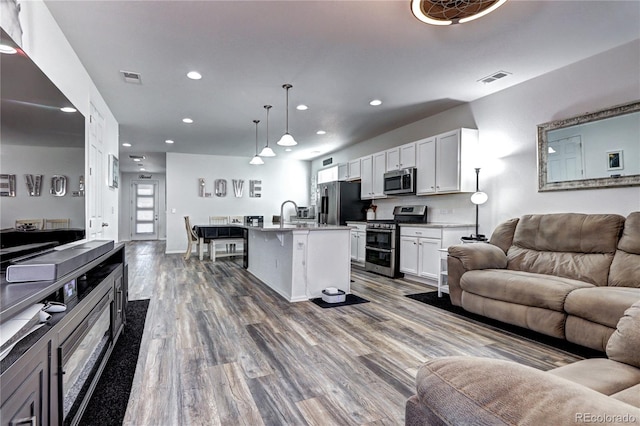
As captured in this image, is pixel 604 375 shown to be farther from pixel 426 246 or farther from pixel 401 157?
pixel 401 157

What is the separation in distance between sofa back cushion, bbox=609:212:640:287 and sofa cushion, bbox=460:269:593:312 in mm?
310

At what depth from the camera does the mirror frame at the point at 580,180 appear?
300cm

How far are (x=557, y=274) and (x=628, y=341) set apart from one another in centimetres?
225

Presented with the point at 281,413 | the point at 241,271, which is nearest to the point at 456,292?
the point at 281,413

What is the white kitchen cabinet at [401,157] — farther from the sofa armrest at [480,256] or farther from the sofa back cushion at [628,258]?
the sofa back cushion at [628,258]

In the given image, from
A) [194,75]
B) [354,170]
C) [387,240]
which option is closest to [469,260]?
[387,240]

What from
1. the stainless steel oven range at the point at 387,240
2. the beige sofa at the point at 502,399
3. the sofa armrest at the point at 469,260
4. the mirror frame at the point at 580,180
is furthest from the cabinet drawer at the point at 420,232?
the beige sofa at the point at 502,399

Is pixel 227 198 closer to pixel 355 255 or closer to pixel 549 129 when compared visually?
pixel 355 255

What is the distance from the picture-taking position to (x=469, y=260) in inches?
132

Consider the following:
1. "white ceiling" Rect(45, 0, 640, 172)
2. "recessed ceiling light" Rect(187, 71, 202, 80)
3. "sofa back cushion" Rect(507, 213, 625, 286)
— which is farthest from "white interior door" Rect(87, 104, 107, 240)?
"sofa back cushion" Rect(507, 213, 625, 286)

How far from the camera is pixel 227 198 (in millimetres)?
8922

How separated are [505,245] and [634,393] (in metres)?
3.00

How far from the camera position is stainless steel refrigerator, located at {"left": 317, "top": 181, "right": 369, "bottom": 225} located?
6855mm

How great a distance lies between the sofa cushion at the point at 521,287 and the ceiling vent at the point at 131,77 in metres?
4.30
